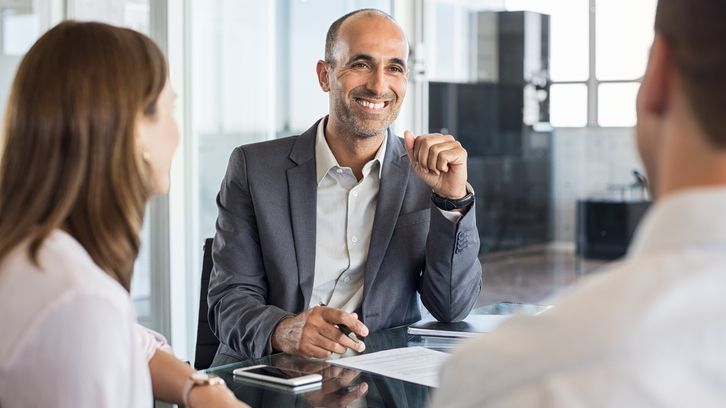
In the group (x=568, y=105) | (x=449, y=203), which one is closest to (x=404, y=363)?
(x=449, y=203)

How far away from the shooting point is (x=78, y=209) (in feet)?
4.41

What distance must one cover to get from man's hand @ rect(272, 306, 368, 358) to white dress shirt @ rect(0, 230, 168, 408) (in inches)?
34.8

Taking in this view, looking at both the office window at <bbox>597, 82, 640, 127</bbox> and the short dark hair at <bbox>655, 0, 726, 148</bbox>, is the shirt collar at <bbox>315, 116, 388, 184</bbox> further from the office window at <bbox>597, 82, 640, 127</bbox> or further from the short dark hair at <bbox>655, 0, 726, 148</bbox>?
the office window at <bbox>597, 82, 640, 127</bbox>

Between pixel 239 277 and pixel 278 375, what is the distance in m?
0.69

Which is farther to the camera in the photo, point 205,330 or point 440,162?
point 205,330

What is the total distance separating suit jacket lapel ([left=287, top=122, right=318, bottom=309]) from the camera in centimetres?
258

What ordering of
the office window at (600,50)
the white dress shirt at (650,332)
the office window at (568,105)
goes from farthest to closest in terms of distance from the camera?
the office window at (568,105), the office window at (600,50), the white dress shirt at (650,332)

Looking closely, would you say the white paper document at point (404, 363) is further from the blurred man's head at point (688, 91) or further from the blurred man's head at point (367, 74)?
the blurred man's head at point (688, 91)

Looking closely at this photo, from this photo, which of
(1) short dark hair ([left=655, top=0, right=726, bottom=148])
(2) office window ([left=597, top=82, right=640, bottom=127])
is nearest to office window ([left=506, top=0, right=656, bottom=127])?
(2) office window ([left=597, top=82, right=640, bottom=127])

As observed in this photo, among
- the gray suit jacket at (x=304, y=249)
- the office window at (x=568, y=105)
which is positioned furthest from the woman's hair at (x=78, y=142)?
the office window at (x=568, y=105)

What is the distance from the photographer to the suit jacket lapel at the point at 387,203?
8.47ft

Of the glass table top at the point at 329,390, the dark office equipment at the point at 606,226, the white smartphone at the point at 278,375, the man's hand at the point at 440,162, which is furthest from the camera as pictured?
the dark office equipment at the point at 606,226

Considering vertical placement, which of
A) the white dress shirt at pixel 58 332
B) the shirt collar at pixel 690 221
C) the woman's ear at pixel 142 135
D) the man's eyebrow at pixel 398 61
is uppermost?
the man's eyebrow at pixel 398 61

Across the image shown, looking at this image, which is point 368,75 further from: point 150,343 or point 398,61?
point 150,343
